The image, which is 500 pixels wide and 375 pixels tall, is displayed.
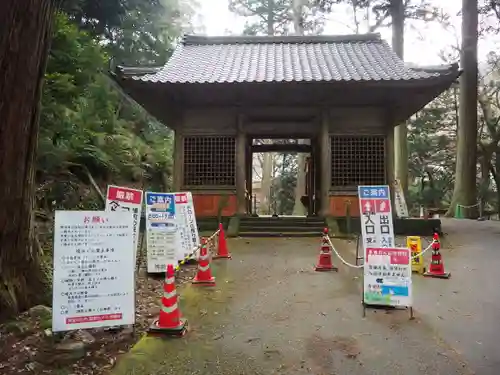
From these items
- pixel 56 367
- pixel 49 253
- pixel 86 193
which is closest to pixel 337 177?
pixel 86 193

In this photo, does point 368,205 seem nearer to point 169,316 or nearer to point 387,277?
point 387,277

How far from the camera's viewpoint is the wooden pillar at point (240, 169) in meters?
12.5

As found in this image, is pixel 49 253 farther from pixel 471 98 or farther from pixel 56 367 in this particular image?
pixel 471 98

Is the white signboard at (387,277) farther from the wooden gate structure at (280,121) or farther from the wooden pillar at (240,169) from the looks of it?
the wooden pillar at (240,169)

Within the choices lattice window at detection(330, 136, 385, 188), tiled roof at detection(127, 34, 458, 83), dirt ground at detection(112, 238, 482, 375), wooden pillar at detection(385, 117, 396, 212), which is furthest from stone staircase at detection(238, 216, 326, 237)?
dirt ground at detection(112, 238, 482, 375)

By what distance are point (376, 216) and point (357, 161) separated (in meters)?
6.57

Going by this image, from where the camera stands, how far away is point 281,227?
468 inches

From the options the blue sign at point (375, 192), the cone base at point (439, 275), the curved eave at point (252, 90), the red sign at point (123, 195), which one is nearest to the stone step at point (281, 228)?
the curved eave at point (252, 90)

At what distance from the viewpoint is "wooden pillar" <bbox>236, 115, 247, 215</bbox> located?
12453mm

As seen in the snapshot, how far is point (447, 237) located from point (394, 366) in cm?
915

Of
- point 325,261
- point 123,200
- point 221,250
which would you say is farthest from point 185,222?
point 325,261

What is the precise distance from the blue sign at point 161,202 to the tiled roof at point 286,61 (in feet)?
17.6

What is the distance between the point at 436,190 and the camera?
86.2 feet

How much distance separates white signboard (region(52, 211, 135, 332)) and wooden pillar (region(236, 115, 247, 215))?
8427 millimetres
